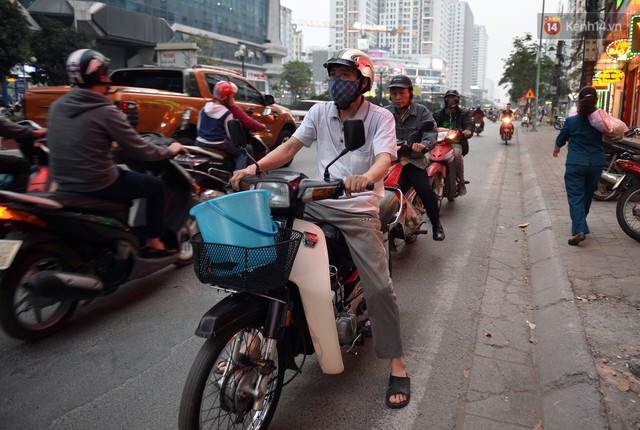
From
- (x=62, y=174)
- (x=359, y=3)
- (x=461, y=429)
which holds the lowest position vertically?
(x=461, y=429)

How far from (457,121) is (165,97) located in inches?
193

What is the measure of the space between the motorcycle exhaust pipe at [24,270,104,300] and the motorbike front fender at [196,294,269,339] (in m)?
1.62

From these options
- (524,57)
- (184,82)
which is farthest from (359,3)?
(184,82)

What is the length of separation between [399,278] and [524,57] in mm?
46900

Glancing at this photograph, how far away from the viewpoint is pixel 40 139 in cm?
491

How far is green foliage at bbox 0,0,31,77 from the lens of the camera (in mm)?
26062

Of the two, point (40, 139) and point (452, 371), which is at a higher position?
point (40, 139)

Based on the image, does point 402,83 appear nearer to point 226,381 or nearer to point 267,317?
point 267,317

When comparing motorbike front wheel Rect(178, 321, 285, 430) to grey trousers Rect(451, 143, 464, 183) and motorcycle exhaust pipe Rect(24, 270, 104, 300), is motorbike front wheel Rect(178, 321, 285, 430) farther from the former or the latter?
grey trousers Rect(451, 143, 464, 183)

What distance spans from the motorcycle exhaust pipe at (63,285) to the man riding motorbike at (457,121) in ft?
18.3

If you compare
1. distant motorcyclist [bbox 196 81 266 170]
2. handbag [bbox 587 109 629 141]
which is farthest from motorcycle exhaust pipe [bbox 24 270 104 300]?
handbag [bbox 587 109 629 141]

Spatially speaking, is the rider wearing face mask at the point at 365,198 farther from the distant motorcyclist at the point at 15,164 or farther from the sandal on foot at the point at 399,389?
the distant motorcyclist at the point at 15,164

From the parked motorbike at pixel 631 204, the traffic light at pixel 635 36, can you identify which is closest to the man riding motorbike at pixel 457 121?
the parked motorbike at pixel 631 204

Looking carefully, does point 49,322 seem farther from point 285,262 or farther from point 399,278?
point 399,278
